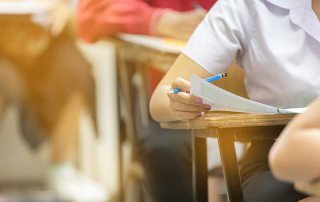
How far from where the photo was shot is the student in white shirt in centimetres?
106

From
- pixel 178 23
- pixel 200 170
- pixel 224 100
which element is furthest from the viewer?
pixel 178 23

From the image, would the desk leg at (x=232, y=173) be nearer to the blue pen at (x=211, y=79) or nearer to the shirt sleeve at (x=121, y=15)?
the blue pen at (x=211, y=79)

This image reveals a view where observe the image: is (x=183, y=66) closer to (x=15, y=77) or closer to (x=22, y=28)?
(x=22, y=28)

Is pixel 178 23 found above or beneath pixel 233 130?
above

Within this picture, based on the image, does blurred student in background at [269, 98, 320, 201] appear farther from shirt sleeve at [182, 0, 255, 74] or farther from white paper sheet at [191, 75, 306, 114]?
shirt sleeve at [182, 0, 255, 74]

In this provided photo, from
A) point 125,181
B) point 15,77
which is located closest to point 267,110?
point 125,181

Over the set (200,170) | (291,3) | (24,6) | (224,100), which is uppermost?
(24,6)

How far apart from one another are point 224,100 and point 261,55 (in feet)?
0.62

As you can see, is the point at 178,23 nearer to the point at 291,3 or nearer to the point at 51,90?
the point at 291,3

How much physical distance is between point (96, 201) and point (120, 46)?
0.85 m

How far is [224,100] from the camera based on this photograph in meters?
0.93

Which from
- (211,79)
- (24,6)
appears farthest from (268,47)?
(24,6)

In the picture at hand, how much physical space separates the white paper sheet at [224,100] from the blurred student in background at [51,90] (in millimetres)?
1308

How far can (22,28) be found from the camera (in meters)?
2.21
